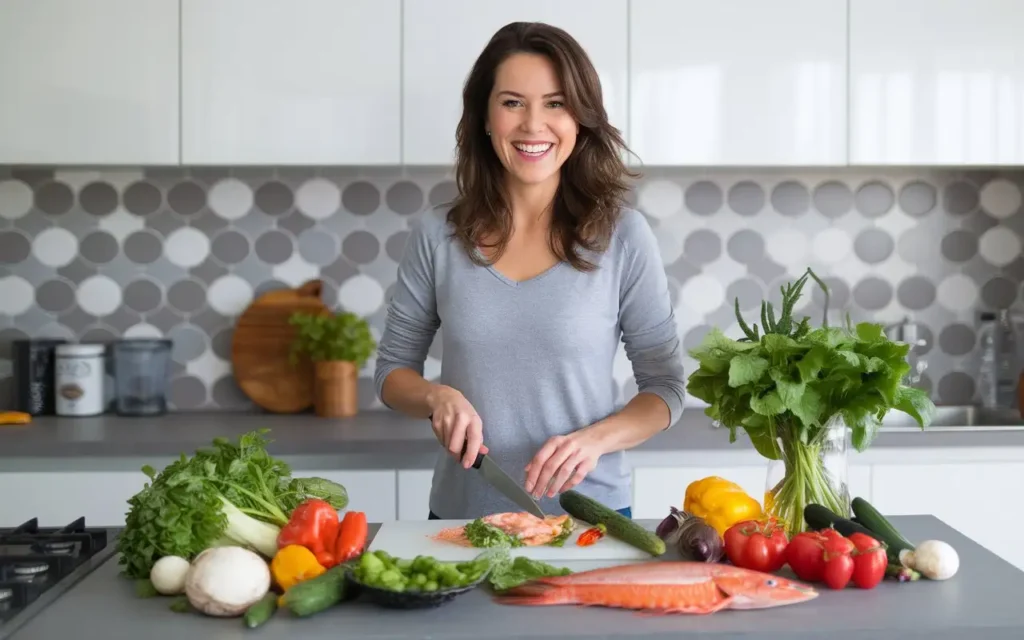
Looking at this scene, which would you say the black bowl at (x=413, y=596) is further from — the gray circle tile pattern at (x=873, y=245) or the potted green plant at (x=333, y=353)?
the gray circle tile pattern at (x=873, y=245)

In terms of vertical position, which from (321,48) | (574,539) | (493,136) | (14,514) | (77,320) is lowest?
(14,514)

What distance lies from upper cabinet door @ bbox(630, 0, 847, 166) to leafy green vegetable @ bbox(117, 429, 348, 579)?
1.58 meters

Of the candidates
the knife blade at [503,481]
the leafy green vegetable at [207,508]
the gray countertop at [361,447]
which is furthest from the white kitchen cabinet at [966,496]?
the leafy green vegetable at [207,508]

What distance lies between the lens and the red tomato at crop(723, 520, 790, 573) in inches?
50.8

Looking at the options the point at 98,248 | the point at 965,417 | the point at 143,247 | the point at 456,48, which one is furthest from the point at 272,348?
the point at 965,417

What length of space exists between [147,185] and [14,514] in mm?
1033

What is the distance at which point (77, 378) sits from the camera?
2.87m

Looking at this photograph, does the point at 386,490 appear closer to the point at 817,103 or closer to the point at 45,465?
the point at 45,465

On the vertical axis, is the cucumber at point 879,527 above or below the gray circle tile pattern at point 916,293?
below

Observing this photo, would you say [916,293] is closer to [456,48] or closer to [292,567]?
[456,48]

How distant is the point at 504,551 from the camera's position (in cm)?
129

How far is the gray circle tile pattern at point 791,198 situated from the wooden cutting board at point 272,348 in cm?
136

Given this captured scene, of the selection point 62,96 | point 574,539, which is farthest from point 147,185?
point 574,539

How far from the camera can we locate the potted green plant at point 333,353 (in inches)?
112
